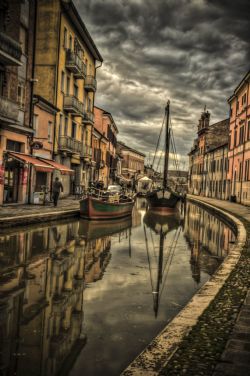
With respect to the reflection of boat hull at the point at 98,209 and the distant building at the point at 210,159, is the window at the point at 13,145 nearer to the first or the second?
the reflection of boat hull at the point at 98,209

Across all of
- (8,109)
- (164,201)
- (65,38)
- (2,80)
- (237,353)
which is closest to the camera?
(237,353)

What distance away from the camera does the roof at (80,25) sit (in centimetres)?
2898

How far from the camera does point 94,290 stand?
288 inches

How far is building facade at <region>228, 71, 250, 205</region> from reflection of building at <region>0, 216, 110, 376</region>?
25773 millimetres

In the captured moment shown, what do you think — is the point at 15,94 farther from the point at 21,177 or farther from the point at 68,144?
the point at 68,144

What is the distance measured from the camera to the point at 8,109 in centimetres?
1947

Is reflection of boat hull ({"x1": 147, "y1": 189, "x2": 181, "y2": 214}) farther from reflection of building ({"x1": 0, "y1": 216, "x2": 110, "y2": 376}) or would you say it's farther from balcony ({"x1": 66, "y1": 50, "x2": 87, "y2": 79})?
reflection of building ({"x1": 0, "y1": 216, "x2": 110, "y2": 376})

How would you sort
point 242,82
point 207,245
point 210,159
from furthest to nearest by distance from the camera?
point 210,159 → point 242,82 → point 207,245

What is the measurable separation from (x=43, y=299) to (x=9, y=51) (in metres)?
16.1

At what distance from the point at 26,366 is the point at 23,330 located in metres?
0.98

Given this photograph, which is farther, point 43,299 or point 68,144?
point 68,144

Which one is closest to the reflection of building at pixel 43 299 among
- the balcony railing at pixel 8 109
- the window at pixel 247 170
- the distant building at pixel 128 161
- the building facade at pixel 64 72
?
the balcony railing at pixel 8 109

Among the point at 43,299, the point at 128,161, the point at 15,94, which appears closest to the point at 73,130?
the point at 15,94

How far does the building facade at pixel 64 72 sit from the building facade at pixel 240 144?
15137 millimetres
